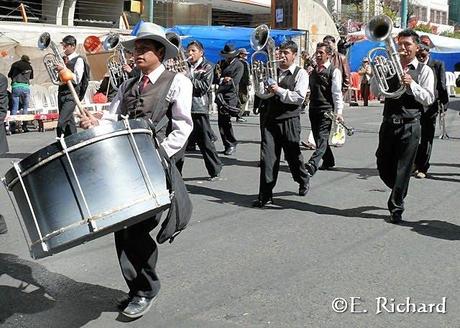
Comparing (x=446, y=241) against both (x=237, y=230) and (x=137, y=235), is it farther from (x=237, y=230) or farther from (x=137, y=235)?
(x=137, y=235)

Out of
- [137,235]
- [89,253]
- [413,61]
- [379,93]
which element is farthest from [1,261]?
[413,61]

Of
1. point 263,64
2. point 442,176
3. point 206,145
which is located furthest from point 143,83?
point 442,176

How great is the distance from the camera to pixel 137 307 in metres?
4.19

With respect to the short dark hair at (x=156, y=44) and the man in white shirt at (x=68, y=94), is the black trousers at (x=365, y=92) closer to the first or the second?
the man in white shirt at (x=68, y=94)

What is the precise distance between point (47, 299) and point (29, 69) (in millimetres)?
11646

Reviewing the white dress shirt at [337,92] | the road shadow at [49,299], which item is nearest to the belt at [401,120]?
the white dress shirt at [337,92]

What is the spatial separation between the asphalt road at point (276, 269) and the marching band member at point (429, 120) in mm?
991

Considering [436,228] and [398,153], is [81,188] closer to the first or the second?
[398,153]

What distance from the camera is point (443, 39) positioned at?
27.3 meters

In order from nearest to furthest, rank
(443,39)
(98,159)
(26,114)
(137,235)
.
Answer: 1. (98,159)
2. (137,235)
3. (26,114)
4. (443,39)

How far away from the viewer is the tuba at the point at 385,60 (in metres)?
6.16

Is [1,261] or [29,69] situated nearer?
[1,261]

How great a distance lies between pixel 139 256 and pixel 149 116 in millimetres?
868

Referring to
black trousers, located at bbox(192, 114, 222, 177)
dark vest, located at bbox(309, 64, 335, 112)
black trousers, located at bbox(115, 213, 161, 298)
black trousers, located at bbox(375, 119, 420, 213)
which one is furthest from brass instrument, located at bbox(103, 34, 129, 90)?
black trousers, located at bbox(115, 213, 161, 298)
